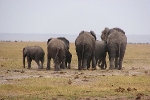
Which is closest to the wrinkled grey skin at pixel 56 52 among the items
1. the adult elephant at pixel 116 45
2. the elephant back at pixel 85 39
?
the elephant back at pixel 85 39

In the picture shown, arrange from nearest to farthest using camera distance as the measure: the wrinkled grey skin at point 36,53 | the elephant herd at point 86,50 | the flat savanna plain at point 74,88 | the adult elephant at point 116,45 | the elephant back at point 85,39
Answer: the flat savanna plain at point 74,88
the elephant herd at point 86,50
the elephant back at point 85,39
the adult elephant at point 116,45
the wrinkled grey skin at point 36,53

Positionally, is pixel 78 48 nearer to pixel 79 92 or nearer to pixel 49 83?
pixel 49 83

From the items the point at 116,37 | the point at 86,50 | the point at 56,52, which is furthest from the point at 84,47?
the point at 116,37

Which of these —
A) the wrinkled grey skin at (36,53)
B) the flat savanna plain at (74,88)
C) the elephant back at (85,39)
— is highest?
the elephant back at (85,39)

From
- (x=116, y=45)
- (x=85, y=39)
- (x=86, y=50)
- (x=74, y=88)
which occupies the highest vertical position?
(x=85, y=39)

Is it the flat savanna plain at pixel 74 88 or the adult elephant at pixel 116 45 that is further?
the adult elephant at pixel 116 45

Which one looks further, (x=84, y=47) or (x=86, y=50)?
(x=86, y=50)

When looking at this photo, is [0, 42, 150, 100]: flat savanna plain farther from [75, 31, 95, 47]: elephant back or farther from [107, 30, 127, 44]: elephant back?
[107, 30, 127, 44]: elephant back

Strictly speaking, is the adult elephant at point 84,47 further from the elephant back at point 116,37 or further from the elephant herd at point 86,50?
the elephant back at point 116,37

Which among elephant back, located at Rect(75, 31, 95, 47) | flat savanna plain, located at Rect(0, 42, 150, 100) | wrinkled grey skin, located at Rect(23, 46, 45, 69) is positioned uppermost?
elephant back, located at Rect(75, 31, 95, 47)

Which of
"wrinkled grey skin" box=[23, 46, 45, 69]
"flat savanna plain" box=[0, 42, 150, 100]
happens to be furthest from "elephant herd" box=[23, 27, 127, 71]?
"flat savanna plain" box=[0, 42, 150, 100]

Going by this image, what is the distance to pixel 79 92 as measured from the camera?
55.4 feet

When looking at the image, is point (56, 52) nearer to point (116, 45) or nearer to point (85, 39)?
point (85, 39)

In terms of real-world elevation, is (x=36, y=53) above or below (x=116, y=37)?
below
